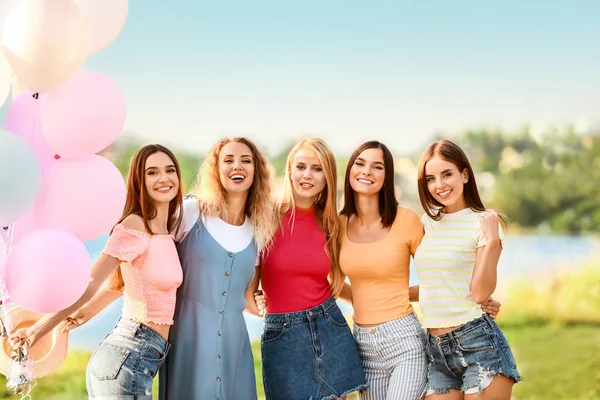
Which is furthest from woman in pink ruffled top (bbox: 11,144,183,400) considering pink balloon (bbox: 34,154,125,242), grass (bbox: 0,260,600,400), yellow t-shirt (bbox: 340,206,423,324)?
grass (bbox: 0,260,600,400)

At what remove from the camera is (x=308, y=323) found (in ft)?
9.41

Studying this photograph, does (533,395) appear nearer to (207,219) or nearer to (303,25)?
(303,25)

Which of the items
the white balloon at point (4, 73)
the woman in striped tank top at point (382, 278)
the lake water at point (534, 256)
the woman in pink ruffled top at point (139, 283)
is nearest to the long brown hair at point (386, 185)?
the woman in striped tank top at point (382, 278)

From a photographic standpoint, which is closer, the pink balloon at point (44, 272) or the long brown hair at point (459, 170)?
the pink balloon at point (44, 272)

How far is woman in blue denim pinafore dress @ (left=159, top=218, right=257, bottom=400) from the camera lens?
2711 millimetres

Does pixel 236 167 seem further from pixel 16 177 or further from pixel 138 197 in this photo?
pixel 16 177

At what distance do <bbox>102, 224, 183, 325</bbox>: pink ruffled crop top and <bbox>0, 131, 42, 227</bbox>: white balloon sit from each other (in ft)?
1.14

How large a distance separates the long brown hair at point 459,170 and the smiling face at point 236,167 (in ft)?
2.38

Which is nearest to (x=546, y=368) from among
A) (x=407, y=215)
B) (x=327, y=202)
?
(x=407, y=215)

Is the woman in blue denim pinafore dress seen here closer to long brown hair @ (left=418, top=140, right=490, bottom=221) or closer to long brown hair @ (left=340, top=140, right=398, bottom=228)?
long brown hair @ (left=340, top=140, right=398, bottom=228)

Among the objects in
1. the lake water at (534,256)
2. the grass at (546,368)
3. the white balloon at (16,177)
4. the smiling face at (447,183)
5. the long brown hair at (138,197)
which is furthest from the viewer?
the lake water at (534,256)

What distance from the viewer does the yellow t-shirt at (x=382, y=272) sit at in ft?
9.51

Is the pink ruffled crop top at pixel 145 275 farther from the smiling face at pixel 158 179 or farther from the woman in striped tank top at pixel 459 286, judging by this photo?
the woman in striped tank top at pixel 459 286

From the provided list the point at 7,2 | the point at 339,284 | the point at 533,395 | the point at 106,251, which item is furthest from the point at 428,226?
the point at 533,395
